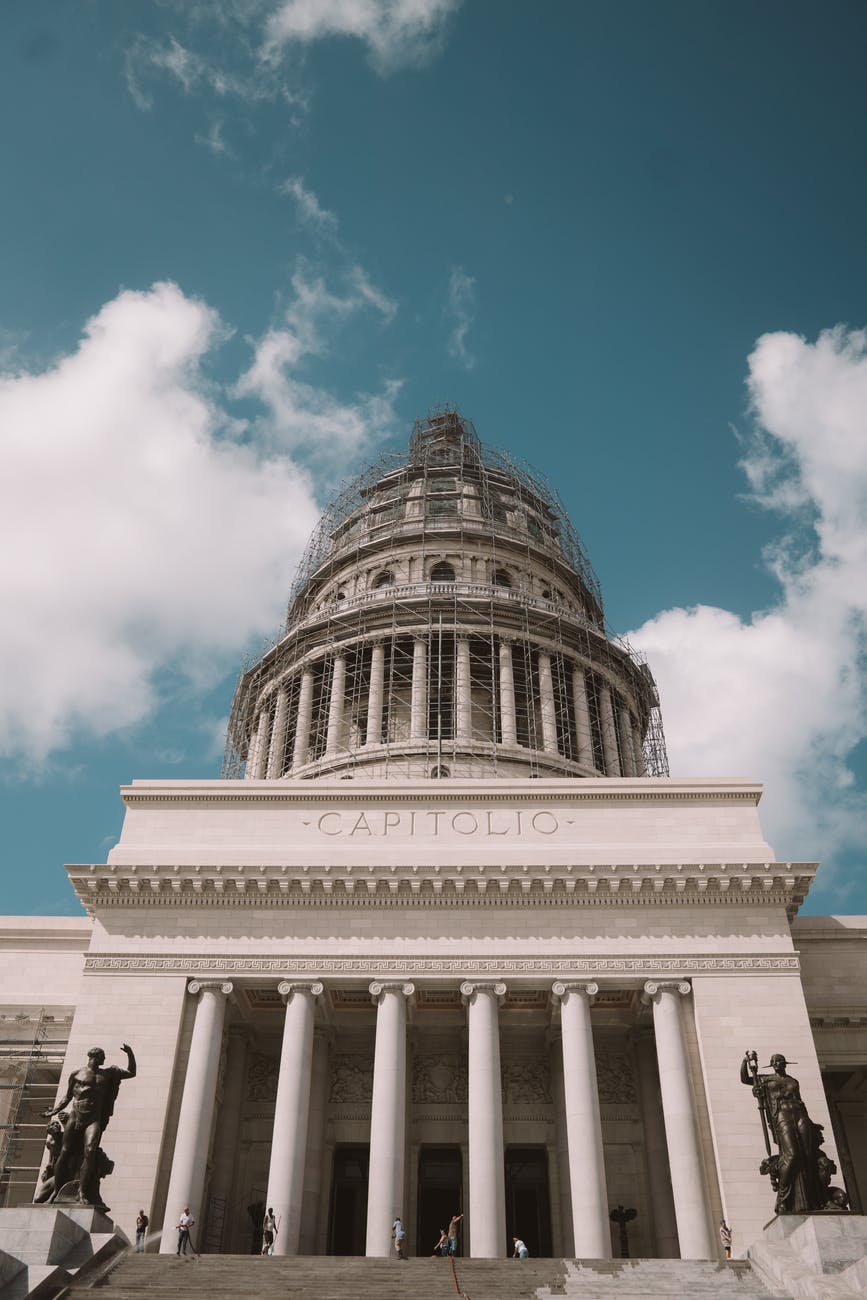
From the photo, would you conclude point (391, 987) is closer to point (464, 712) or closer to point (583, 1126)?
point (583, 1126)

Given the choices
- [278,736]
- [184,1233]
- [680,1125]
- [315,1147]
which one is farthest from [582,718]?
[184,1233]

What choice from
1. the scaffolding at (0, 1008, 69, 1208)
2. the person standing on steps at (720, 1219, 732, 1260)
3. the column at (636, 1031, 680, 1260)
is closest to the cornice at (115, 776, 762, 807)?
the column at (636, 1031, 680, 1260)

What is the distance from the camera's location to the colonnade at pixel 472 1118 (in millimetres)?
26812

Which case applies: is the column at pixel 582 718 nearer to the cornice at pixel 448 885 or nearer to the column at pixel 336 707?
the column at pixel 336 707

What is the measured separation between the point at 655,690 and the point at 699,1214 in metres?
37.3

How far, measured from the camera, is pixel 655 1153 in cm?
3064

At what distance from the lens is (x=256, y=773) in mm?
55656

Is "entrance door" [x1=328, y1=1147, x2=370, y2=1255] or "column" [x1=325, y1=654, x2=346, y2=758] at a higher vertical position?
"column" [x1=325, y1=654, x2=346, y2=758]

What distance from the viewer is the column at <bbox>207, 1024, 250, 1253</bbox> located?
29938mm

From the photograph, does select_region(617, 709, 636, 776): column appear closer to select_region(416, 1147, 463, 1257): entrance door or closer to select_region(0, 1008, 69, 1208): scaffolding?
select_region(416, 1147, 463, 1257): entrance door

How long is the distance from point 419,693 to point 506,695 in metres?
3.94

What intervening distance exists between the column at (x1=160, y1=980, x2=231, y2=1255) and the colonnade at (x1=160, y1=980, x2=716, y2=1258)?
0.08 ft

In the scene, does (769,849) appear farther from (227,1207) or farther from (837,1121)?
(227,1207)

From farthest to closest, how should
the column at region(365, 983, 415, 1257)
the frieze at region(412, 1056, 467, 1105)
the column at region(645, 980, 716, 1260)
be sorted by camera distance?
1. the frieze at region(412, 1056, 467, 1105)
2. the column at region(365, 983, 415, 1257)
3. the column at region(645, 980, 716, 1260)
